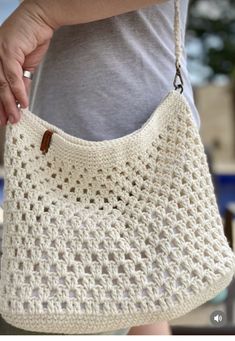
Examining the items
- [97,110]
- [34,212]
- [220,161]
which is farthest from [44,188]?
[220,161]

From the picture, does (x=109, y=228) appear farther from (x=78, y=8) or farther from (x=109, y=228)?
(x=78, y=8)

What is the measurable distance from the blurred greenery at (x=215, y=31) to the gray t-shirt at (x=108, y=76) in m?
14.9

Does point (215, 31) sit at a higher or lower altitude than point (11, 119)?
lower

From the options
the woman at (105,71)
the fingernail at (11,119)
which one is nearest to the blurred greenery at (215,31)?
the woman at (105,71)

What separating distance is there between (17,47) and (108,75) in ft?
0.46

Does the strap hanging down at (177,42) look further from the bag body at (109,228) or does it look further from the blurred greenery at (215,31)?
the blurred greenery at (215,31)

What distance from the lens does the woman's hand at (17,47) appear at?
921mm

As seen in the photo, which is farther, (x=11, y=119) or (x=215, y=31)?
(x=215, y=31)

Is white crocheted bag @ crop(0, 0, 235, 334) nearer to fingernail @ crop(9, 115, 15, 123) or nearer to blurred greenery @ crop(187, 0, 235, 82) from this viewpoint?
fingernail @ crop(9, 115, 15, 123)

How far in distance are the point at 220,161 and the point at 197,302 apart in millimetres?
11982

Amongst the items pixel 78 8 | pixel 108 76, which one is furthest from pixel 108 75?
pixel 78 8

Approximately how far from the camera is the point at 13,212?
3.03 feet

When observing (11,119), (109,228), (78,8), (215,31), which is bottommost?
(215,31)

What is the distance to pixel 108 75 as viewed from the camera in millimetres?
990
